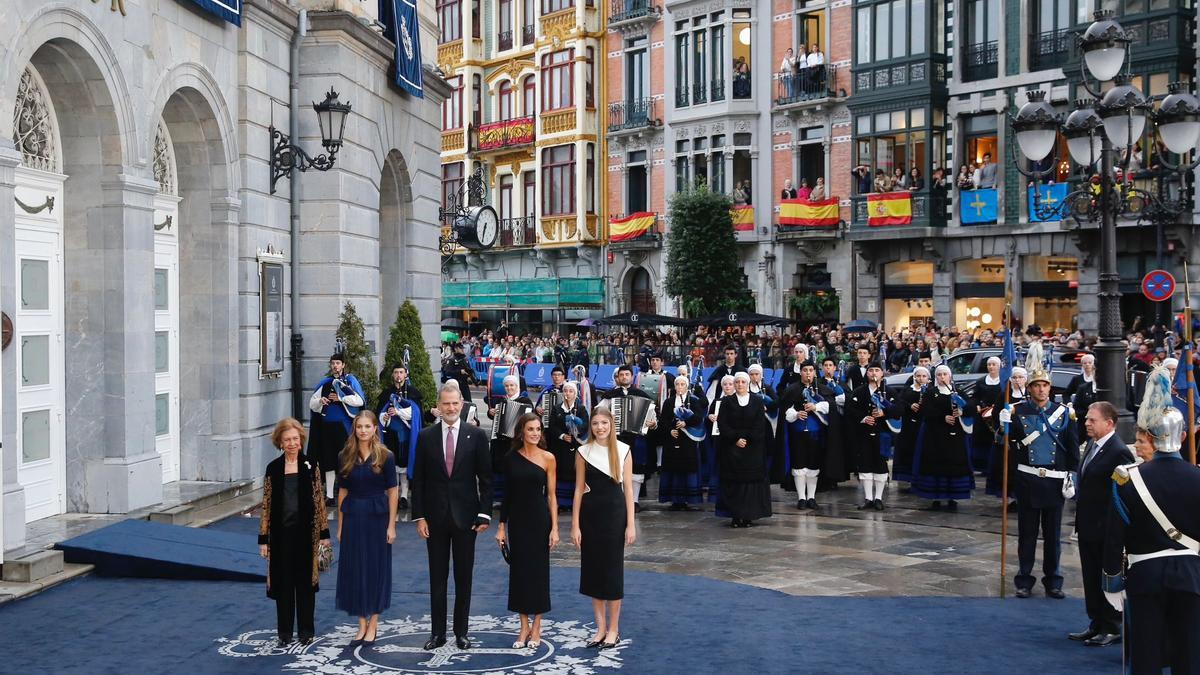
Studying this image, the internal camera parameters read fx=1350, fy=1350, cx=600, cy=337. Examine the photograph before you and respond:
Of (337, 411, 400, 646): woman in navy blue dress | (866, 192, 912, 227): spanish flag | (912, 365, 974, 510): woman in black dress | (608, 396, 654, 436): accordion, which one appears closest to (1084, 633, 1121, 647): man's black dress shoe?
(337, 411, 400, 646): woman in navy blue dress

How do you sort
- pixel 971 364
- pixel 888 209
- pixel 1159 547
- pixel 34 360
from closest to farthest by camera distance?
pixel 1159 547, pixel 34 360, pixel 971 364, pixel 888 209

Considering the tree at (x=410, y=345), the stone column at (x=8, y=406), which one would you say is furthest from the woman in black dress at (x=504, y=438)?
the stone column at (x=8, y=406)

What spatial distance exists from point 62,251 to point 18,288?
849mm

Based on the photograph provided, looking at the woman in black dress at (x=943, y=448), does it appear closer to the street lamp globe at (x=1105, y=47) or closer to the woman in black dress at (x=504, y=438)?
the street lamp globe at (x=1105, y=47)

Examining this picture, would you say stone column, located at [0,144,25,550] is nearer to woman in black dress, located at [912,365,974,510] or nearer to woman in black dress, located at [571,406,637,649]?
woman in black dress, located at [571,406,637,649]

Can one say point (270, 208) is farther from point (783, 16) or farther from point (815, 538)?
point (783, 16)

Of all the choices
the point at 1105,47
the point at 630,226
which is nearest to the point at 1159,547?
the point at 1105,47

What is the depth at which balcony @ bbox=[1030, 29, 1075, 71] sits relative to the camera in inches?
1291

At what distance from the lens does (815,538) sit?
1451cm

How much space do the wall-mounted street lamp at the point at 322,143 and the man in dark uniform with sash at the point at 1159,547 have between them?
442 inches

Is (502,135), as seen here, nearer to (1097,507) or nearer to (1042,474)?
(1042,474)

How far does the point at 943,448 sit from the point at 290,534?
9.47m

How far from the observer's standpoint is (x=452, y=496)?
949cm

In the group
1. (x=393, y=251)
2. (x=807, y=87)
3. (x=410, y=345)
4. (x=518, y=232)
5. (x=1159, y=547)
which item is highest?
(x=807, y=87)
